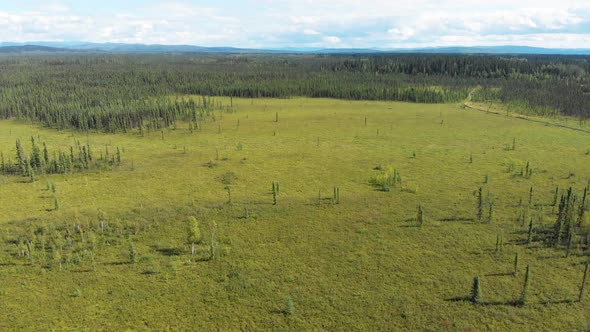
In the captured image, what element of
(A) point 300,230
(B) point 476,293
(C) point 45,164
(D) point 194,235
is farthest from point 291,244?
(C) point 45,164

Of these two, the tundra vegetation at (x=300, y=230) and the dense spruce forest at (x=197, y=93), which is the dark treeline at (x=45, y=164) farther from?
the dense spruce forest at (x=197, y=93)

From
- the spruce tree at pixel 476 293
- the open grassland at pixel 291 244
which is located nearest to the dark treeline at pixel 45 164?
the open grassland at pixel 291 244

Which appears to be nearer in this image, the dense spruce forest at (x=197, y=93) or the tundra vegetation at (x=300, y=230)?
the tundra vegetation at (x=300, y=230)

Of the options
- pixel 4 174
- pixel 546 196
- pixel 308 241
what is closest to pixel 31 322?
pixel 308 241

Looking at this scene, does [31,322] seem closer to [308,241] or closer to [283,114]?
[308,241]

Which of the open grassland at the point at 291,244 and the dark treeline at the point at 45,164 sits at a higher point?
the dark treeline at the point at 45,164

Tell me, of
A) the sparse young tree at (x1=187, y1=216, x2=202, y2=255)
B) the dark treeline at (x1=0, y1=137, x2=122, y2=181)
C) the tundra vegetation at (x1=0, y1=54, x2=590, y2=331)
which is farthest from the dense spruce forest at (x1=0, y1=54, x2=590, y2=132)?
the sparse young tree at (x1=187, y1=216, x2=202, y2=255)

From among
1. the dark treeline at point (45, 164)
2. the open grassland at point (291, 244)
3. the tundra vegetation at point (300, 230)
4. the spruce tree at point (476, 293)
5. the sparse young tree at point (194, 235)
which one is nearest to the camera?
the open grassland at point (291, 244)
